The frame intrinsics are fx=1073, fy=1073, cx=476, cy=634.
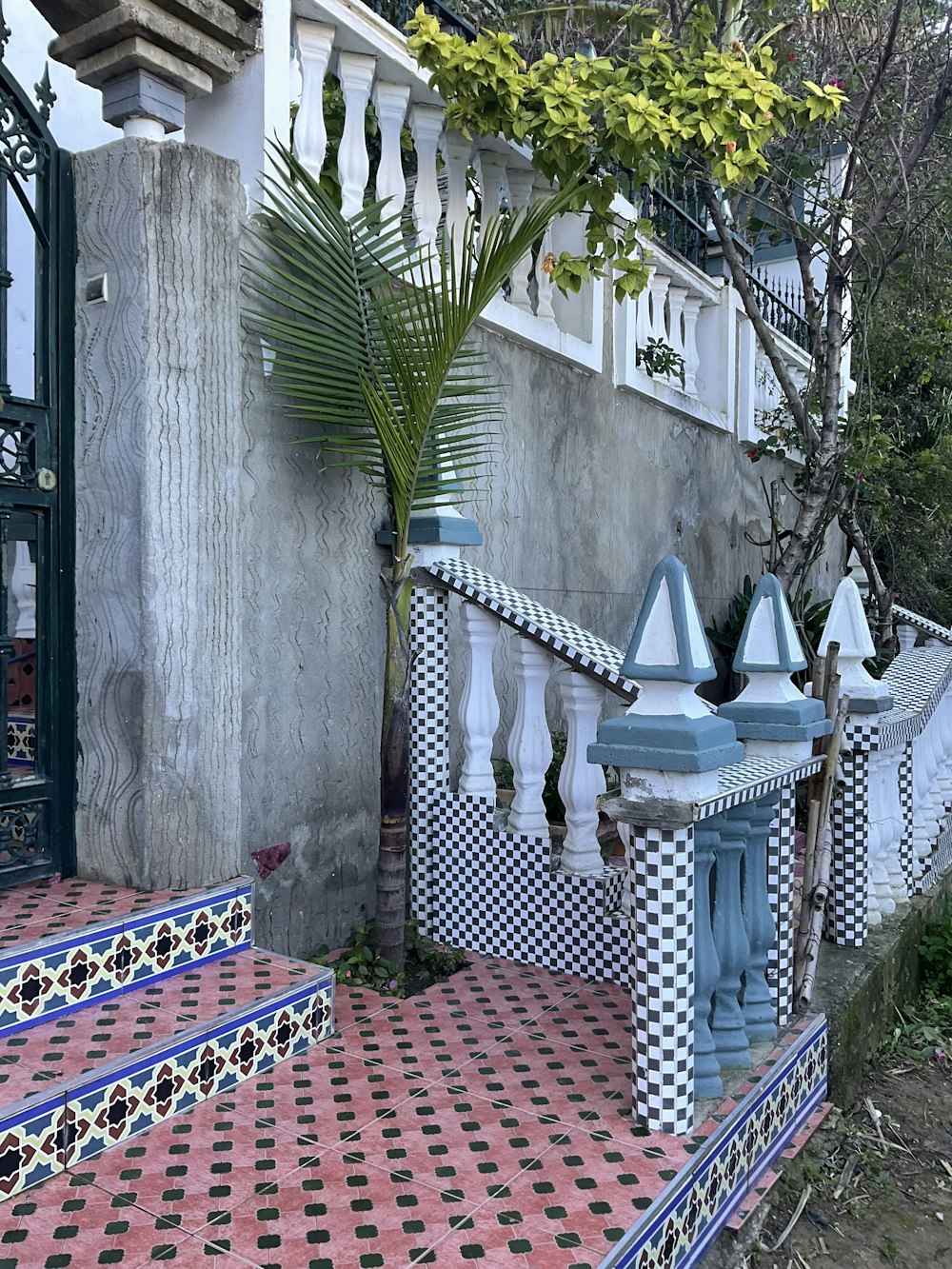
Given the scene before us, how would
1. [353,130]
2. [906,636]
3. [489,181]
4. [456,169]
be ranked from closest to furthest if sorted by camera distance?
[353,130], [456,169], [489,181], [906,636]

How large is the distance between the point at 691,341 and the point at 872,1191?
6.25m

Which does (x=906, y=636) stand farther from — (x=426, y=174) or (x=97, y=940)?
(x=97, y=940)

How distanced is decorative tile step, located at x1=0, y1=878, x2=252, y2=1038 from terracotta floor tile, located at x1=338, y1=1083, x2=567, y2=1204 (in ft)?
2.82

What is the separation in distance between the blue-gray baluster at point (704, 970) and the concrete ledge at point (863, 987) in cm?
86

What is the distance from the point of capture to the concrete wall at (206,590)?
338 centimetres

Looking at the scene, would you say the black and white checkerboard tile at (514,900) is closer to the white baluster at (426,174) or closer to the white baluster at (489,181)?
the white baluster at (426,174)

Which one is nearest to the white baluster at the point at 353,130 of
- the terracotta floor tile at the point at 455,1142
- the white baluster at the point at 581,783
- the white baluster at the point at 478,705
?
the white baluster at the point at 478,705

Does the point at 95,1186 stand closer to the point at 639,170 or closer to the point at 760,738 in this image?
the point at 760,738

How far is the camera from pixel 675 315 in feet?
25.2

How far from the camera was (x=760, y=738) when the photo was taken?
3.44 m

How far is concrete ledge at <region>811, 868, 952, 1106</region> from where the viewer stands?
12.1 ft

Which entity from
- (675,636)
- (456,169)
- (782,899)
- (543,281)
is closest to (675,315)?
(543,281)

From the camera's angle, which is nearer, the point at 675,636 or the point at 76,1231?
the point at 76,1231

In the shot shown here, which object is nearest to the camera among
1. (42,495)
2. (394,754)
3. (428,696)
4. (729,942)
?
(729,942)
